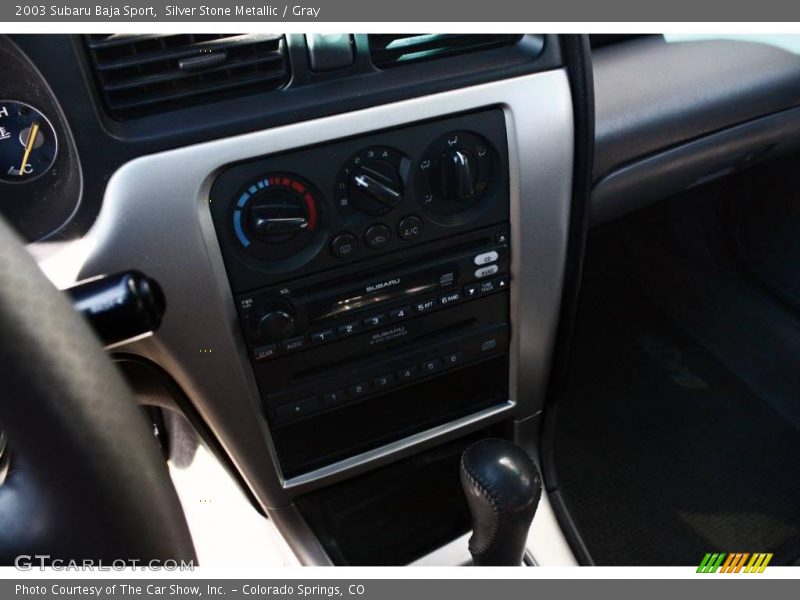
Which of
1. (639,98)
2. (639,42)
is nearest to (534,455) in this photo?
(639,98)

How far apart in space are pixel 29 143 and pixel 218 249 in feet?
0.62

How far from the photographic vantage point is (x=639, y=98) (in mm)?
963

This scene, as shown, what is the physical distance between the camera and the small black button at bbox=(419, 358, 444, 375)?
910 millimetres

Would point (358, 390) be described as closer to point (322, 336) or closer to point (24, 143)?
point (322, 336)

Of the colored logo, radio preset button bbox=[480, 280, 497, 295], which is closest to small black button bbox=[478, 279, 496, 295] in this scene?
radio preset button bbox=[480, 280, 497, 295]

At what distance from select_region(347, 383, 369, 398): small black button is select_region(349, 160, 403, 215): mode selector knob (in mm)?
236

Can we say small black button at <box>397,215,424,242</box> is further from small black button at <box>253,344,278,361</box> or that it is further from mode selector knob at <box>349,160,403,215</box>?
small black button at <box>253,344,278,361</box>

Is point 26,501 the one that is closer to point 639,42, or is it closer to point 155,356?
point 155,356

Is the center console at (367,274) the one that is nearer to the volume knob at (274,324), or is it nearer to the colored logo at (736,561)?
the volume knob at (274,324)

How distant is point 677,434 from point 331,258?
894mm

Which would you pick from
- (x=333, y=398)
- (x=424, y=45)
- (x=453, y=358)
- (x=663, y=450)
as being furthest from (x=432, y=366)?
(x=663, y=450)

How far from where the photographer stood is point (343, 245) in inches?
29.9

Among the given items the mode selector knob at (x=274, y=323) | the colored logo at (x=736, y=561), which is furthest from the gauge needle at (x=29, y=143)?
the colored logo at (x=736, y=561)

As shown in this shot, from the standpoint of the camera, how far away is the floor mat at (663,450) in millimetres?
1190
